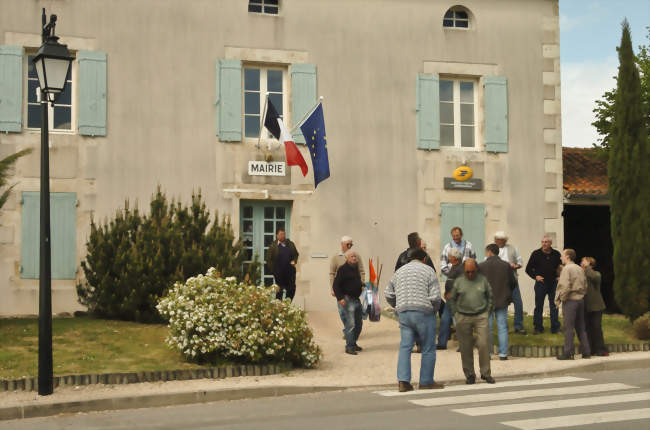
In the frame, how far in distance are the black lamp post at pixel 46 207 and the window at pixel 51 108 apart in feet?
20.7

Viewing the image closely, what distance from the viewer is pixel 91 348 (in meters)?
11.6

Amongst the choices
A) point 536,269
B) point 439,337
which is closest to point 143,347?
point 439,337

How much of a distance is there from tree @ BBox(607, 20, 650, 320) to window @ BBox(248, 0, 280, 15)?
660cm

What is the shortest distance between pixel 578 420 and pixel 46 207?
5.94 m

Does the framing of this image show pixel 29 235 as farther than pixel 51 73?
Yes

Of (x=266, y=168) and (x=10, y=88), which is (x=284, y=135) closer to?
(x=266, y=168)

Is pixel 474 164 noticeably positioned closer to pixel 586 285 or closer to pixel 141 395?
pixel 586 285

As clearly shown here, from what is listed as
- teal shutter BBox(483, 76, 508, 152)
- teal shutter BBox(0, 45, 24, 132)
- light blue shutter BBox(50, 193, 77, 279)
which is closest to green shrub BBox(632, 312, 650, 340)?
teal shutter BBox(483, 76, 508, 152)

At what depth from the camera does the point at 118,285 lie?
1403cm

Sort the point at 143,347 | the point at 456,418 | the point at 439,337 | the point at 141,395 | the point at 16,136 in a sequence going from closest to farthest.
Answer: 1. the point at 456,418
2. the point at 141,395
3. the point at 143,347
4. the point at 439,337
5. the point at 16,136

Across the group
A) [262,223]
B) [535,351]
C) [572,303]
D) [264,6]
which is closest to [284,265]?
[262,223]

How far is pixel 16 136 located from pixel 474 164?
28.9ft

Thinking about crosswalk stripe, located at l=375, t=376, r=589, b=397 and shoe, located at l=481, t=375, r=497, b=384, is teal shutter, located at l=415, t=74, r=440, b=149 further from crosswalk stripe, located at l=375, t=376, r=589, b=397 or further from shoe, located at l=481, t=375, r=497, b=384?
shoe, located at l=481, t=375, r=497, b=384

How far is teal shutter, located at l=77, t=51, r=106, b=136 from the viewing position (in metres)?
15.9
